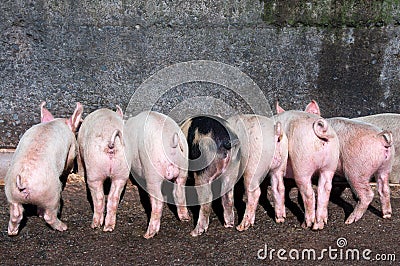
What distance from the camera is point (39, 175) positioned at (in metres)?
4.25

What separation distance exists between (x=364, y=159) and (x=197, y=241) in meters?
1.42

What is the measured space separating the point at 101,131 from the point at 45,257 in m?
1.03

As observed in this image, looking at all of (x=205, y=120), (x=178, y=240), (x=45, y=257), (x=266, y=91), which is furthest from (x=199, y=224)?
(x=266, y=91)

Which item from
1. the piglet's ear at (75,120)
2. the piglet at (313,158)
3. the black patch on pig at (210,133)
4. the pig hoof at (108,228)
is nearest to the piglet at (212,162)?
the black patch on pig at (210,133)

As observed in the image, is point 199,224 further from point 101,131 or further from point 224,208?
point 101,131

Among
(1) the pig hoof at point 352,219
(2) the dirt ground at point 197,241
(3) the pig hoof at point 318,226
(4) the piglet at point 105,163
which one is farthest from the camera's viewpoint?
(1) the pig hoof at point 352,219

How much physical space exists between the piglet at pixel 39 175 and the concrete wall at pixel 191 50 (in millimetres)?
1248

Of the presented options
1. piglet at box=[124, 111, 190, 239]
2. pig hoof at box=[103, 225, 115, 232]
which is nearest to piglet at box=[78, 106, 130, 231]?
pig hoof at box=[103, 225, 115, 232]

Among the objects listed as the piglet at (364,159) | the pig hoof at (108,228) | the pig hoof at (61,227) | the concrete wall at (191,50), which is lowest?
the pig hoof at (108,228)

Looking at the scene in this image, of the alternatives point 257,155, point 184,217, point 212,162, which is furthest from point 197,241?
point 257,155

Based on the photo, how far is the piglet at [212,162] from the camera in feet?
14.4

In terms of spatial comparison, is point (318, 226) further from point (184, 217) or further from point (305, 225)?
point (184, 217)

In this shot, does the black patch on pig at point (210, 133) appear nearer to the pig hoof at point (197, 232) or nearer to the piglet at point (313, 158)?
the pig hoof at point (197, 232)

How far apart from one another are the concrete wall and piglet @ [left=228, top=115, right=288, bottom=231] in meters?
1.31
